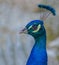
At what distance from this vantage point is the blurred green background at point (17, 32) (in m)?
3.83

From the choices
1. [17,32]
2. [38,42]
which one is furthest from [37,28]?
[17,32]

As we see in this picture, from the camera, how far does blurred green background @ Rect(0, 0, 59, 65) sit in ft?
12.6

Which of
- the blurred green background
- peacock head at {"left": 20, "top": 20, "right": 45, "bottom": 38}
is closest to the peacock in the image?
peacock head at {"left": 20, "top": 20, "right": 45, "bottom": 38}

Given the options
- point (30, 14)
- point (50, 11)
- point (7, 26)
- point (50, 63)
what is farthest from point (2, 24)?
point (50, 11)

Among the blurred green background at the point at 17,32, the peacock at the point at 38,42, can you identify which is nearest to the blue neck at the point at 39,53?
the peacock at the point at 38,42

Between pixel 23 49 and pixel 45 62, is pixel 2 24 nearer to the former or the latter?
pixel 23 49

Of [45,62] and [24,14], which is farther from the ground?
[45,62]

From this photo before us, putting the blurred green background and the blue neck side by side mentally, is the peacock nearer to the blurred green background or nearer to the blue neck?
the blue neck

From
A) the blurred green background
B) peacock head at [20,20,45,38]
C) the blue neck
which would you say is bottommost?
the blurred green background

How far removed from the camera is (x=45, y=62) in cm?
224

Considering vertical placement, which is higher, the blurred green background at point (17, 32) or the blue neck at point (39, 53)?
the blue neck at point (39, 53)

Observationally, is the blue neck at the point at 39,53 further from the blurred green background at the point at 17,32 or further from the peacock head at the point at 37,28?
the blurred green background at the point at 17,32

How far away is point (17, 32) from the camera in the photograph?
13.6 ft

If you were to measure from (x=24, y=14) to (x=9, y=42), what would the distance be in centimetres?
65
